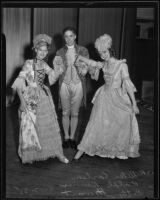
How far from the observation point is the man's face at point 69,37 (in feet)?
9.77

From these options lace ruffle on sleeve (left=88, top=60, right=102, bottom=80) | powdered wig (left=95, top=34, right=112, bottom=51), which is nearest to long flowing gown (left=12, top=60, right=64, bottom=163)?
lace ruffle on sleeve (left=88, top=60, right=102, bottom=80)

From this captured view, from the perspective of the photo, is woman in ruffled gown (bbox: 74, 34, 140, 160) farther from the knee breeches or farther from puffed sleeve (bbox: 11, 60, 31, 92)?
puffed sleeve (bbox: 11, 60, 31, 92)

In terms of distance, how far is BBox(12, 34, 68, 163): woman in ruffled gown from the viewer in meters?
2.92

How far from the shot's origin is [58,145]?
3.15 metres

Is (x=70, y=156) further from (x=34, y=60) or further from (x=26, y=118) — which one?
(x=34, y=60)

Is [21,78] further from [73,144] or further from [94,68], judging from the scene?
[73,144]

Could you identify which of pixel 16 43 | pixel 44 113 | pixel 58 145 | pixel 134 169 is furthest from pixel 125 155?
pixel 16 43

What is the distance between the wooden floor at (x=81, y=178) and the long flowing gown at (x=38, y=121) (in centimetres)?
10

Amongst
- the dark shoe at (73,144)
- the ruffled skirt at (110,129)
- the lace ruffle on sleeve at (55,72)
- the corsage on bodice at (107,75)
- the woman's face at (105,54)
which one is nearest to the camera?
the lace ruffle on sleeve at (55,72)

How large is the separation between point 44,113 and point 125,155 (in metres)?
0.95

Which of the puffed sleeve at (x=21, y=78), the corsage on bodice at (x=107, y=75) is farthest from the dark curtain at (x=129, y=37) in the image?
the puffed sleeve at (x=21, y=78)

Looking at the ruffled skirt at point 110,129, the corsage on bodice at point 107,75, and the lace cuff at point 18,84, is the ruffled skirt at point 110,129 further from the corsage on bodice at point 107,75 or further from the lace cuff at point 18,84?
the lace cuff at point 18,84

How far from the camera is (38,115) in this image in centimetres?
314

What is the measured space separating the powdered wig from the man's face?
0.27 metres
